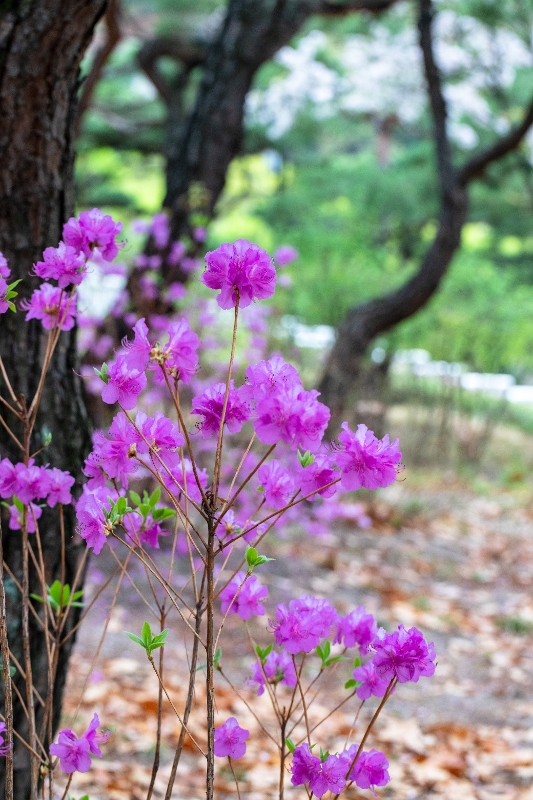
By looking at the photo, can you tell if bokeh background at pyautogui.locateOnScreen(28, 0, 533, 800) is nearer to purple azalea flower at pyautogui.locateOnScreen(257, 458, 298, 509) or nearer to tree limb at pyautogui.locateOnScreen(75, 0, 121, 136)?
tree limb at pyautogui.locateOnScreen(75, 0, 121, 136)

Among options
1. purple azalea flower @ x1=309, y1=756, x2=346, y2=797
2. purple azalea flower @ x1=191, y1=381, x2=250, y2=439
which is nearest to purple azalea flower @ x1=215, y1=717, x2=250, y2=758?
purple azalea flower @ x1=309, y1=756, x2=346, y2=797

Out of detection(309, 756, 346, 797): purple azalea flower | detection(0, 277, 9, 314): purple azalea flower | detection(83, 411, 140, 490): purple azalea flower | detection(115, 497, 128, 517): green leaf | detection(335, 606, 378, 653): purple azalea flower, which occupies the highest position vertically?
detection(0, 277, 9, 314): purple azalea flower

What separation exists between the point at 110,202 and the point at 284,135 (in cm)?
262

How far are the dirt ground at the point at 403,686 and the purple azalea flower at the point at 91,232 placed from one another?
646 mm

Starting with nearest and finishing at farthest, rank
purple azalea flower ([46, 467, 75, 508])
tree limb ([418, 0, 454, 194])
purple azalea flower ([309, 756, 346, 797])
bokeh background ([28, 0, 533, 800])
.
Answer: purple azalea flower ([309, 756, 346, 797]) → purple azalea flower ([46, 467, 75, 508]) → bokeh background ([28, 0, 533, 800]) → tree limb ([418, 0, 454, 194])

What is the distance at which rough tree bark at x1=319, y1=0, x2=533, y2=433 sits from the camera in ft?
19.8

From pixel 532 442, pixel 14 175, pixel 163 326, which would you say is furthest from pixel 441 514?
pixel 14 175

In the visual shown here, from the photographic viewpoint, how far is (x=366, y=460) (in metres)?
0.89

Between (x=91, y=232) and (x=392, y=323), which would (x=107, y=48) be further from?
(x=91, y=232)

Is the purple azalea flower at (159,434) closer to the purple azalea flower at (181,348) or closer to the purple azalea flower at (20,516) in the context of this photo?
the purple azalea flower at (181,348)

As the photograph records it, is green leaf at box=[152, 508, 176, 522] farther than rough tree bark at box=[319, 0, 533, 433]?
No

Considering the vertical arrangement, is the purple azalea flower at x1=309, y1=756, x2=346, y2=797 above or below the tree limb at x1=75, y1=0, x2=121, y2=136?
below

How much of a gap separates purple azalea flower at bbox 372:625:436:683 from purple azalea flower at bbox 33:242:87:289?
0.62m

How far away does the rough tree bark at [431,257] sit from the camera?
6.04 metres
